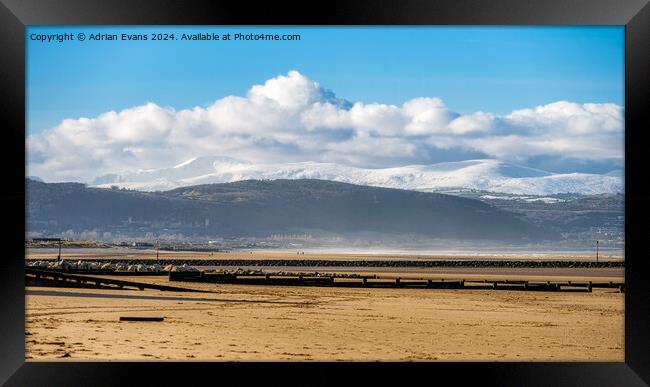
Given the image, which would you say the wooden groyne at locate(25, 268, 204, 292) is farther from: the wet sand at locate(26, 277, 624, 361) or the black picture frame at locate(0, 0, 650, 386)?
the black picture frame at locate(0, 0, 650, 386)

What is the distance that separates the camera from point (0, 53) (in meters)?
10.2

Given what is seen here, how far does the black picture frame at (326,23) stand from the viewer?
10.4 m

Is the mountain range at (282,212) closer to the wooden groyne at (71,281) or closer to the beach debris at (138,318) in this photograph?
the wooden groyne at (71,281)

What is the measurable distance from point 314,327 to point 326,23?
886cm

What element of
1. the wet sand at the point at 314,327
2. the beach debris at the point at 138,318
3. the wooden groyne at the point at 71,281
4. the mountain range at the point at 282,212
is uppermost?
the mountain range at the point at 282,212

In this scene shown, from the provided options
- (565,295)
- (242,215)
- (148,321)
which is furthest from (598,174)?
(148,321)

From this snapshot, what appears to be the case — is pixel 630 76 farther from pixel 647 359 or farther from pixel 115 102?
pixel 115 102

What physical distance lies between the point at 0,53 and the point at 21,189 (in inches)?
61.7

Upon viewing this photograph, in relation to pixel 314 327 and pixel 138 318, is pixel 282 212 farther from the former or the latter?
pixel 138 318

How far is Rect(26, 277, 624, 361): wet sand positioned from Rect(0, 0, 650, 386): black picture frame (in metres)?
2.37

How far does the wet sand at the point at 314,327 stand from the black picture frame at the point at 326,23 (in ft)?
7.79

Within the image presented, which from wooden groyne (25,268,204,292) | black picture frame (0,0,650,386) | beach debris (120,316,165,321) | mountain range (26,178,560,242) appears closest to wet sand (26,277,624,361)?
beach debris (120,316,165,321)

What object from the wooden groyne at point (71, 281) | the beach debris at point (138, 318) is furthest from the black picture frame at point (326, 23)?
the wooden groyne at point (71, 281)

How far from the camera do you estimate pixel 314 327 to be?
59.5 feet
